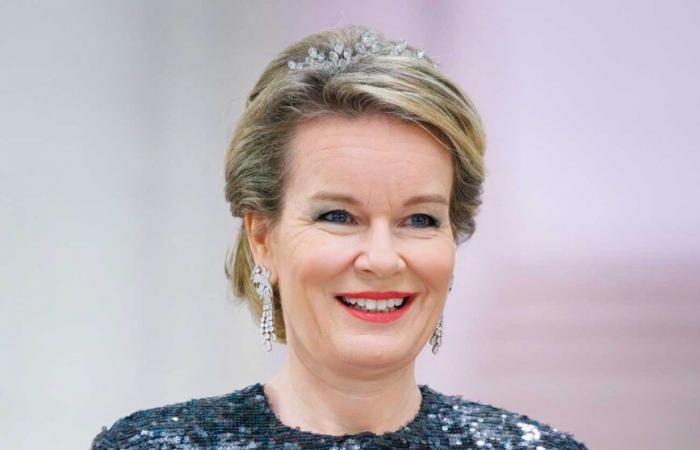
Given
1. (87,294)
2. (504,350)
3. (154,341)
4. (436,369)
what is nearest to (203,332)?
(154,341)

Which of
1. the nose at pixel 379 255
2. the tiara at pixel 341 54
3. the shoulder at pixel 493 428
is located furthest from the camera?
the shoulder at pixel 493 428

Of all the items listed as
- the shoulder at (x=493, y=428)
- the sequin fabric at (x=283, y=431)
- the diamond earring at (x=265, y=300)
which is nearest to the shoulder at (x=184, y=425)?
the sequin fabric at (x=283, y=431)

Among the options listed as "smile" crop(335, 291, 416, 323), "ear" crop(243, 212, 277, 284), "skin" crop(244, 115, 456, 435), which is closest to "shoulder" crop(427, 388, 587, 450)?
"skin" crop(244, 115, 456, 435)

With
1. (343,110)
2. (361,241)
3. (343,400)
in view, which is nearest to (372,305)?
(361,241)

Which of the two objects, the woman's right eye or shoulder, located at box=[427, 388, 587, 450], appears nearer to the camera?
the woman's right eye

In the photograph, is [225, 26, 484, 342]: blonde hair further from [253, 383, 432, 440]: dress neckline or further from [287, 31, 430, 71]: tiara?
[253, 383, 432, 440]: dress neckline

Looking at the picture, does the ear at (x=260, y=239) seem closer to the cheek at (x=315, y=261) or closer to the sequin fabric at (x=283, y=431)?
the cheek at (x=315, y=261)

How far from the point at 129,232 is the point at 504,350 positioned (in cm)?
101

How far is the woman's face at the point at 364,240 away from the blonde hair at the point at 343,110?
30 mm

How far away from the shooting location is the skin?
5.59 ft

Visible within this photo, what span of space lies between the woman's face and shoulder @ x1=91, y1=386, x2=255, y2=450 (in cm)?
22

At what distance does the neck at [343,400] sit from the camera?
1.82 metres

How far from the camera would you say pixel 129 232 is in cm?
271

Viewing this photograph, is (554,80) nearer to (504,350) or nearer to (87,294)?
(504,350)
